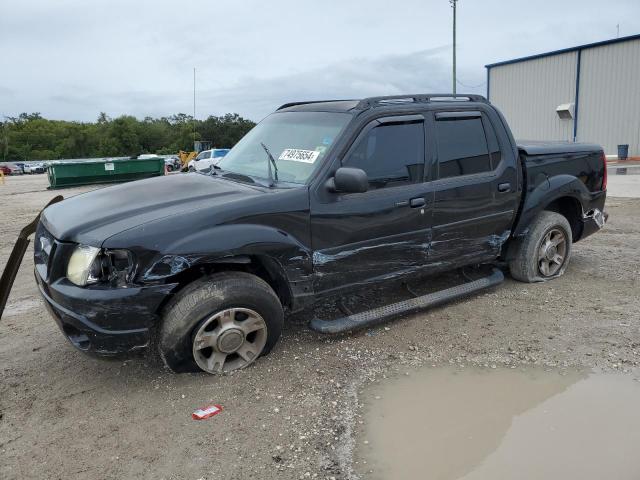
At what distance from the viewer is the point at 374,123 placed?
13.6 feet

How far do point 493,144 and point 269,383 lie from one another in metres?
2.96

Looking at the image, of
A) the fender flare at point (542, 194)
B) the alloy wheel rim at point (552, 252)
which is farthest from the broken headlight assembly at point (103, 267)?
the alloy wheel rim at point (552, 252)

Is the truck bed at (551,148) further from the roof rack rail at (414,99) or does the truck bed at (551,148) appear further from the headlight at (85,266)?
Answer: the headlight at (85,266)

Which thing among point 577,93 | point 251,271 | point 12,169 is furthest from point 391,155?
point 12,169

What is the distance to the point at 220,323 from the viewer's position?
141 inches

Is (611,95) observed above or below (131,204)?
above

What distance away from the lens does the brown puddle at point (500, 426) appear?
2.75m

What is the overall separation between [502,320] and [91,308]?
10.7 ft

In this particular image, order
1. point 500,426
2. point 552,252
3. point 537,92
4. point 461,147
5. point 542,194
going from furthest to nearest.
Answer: point 537,92 < point 552,252 < point 542,194 < point 461,147 < point 500,426

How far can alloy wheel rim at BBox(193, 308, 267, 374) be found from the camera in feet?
11.6

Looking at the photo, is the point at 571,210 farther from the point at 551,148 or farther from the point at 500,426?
the point at 500,426

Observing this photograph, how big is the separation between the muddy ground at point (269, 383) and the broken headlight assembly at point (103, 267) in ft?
1.96

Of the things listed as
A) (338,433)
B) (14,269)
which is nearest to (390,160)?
(338,433)

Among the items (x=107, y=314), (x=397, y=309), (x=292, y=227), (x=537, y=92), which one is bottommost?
(x=397, y=309)
